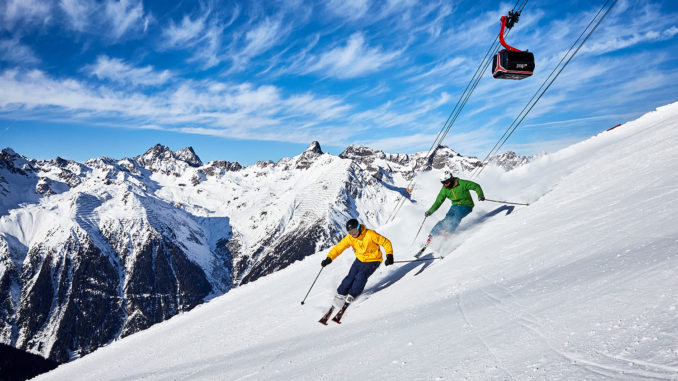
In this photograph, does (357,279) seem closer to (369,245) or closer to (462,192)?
(369,245)

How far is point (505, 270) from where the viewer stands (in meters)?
7.81

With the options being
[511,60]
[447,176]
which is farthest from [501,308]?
[511,60]

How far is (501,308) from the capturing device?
19.1ft

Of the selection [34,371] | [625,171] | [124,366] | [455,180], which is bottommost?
[34,371]

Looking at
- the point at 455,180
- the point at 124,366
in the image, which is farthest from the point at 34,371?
the point at 455,180

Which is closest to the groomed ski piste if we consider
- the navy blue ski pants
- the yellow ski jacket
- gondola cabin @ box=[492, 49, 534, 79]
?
the navy blue ski pants

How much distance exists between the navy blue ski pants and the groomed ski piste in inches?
20.2

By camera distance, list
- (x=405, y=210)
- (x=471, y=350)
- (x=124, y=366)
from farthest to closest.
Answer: (x=405, y=210), (x=124, y=366), (x=471, y=350)

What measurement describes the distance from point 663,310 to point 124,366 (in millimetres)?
13568

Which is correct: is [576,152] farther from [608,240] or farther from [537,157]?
[608,240]

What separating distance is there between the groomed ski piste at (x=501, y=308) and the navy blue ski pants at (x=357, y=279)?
1.68ft

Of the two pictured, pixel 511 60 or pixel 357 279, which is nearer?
pixel 357 279

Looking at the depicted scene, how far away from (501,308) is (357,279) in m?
4.71

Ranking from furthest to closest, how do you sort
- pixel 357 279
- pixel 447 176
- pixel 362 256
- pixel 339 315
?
1. pixel 447 176
2. pixel 362 256
3. pixel 357 279
4. pixel 339 315
